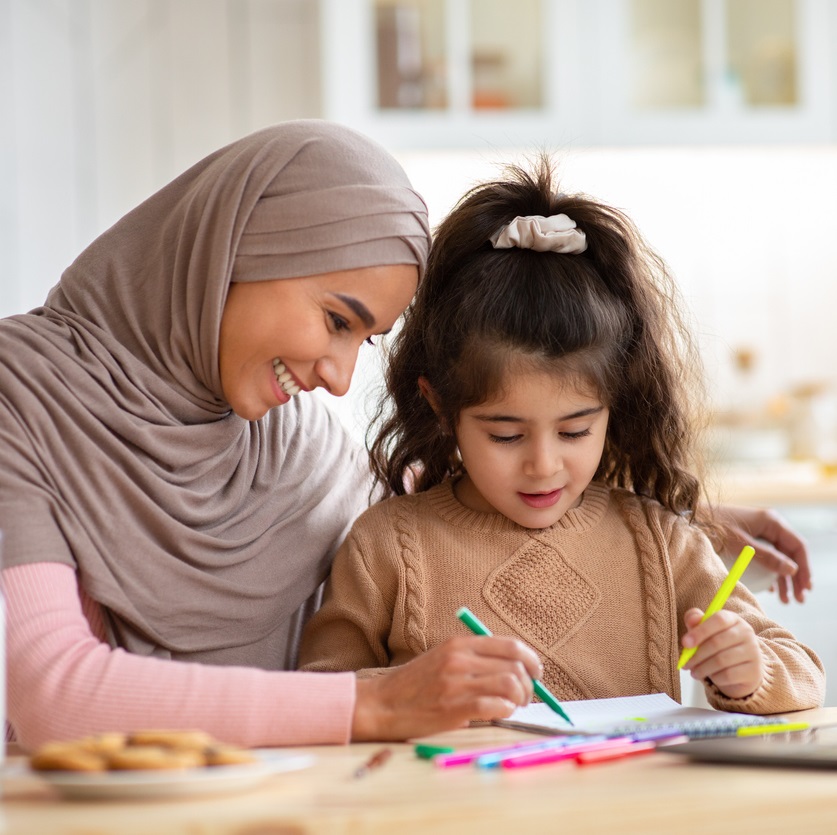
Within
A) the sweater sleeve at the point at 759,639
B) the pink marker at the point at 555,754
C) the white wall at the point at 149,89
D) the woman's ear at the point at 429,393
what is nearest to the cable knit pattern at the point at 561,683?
the sweater sleeve at the point at 759,639

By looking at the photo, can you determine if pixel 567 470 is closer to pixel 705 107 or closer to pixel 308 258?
pixel 308 258

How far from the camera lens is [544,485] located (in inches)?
54.4

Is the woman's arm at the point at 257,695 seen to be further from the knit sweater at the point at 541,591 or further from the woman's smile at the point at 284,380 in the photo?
the woman's smile at the point at 284,380

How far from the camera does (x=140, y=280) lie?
1.40 meters

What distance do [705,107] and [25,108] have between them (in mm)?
2028

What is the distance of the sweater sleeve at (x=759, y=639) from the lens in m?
1.17

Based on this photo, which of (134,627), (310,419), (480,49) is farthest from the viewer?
(480,49)

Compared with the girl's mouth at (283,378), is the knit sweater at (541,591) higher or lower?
lower

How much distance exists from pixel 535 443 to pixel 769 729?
0.47m

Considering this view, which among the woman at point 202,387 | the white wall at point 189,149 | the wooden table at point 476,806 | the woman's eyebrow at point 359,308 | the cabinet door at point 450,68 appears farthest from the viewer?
the white wall at point 189,149

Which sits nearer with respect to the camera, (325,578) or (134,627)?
(134,627)

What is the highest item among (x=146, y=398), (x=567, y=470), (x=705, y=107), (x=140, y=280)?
(x=705, y=107)

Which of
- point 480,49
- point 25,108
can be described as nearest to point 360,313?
point 480,49

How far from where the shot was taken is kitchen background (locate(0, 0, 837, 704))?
10.8 ft
